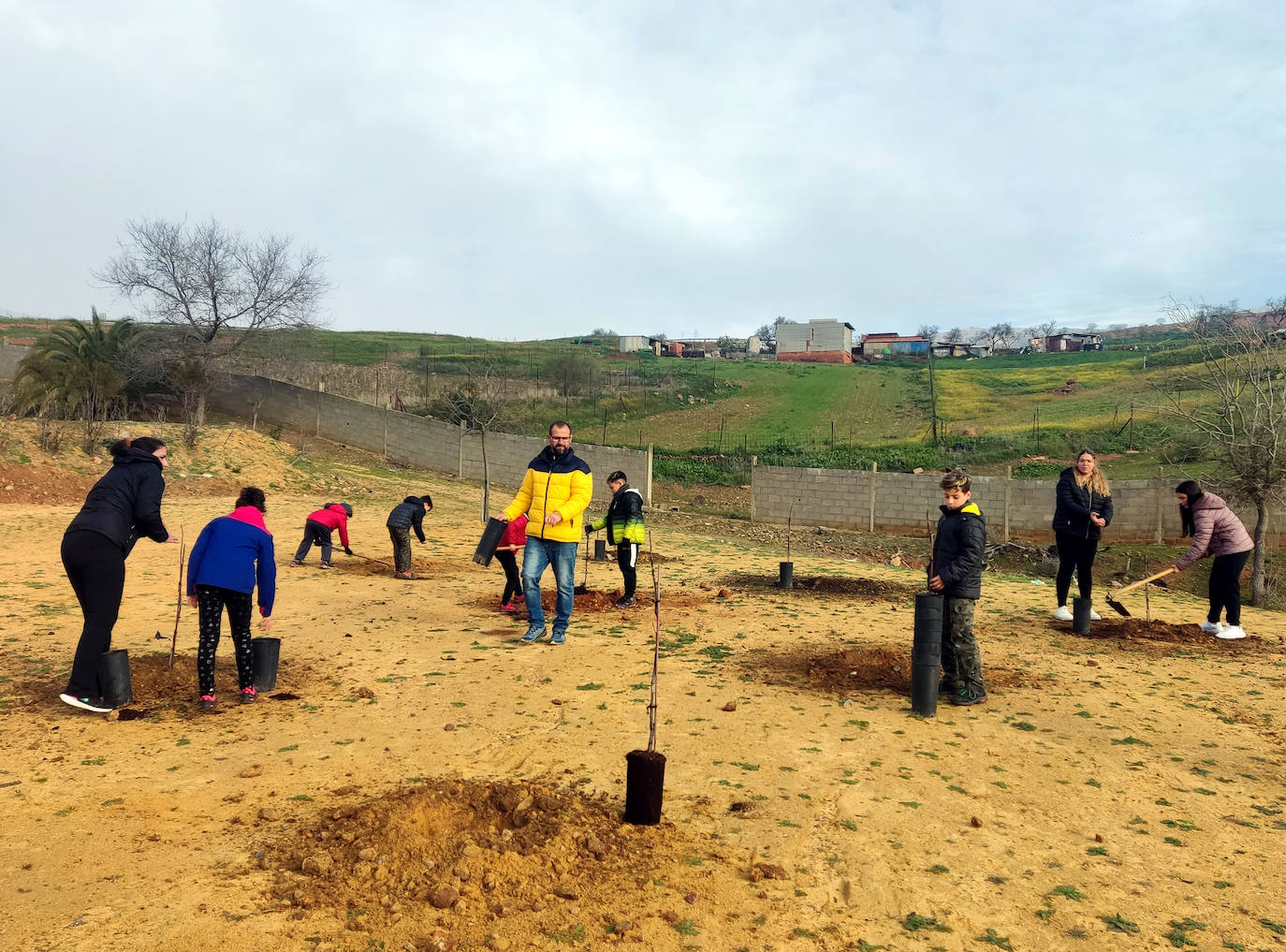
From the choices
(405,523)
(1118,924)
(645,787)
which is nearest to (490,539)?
(405,523)

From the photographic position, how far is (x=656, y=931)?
3221 mm

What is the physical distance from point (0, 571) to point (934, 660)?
1075cm

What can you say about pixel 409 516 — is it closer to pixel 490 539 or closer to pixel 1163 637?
pixel 490 539

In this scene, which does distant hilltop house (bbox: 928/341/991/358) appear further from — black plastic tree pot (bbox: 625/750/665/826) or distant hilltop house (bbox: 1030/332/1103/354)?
black plastic tree pot (bbox: 625/750/665/826)

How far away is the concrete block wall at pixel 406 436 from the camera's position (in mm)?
25156

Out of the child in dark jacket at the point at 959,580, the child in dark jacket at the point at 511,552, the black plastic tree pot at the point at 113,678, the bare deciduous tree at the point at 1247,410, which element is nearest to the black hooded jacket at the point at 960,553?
the child in dark jacket at the point at 959,580

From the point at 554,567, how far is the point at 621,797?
3.37 m

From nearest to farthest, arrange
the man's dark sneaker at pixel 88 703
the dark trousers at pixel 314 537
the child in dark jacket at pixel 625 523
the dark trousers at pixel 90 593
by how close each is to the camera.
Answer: the man's dark sneaker at pixel 88 703, the dark trousers at pixel 90 593, the child in dark jacket at pixel 625 523, the dark trousers at pixel 314 537

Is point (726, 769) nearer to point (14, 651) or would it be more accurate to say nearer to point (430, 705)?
point (430, 705)

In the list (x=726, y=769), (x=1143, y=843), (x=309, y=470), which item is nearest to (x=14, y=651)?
(x=726, y=769)

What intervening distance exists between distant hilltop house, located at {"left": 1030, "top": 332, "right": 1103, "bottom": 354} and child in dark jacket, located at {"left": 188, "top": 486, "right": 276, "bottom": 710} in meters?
89.3

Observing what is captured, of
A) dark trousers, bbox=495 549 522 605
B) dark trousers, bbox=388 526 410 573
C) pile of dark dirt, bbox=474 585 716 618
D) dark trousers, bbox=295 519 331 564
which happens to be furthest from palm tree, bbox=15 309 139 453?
dark trousers, bbox=495 549 522 605

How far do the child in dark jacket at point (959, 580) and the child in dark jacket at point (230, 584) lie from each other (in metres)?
4.85

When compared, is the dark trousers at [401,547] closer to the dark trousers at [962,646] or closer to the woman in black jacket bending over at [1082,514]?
the dark trousers at [962,646]
